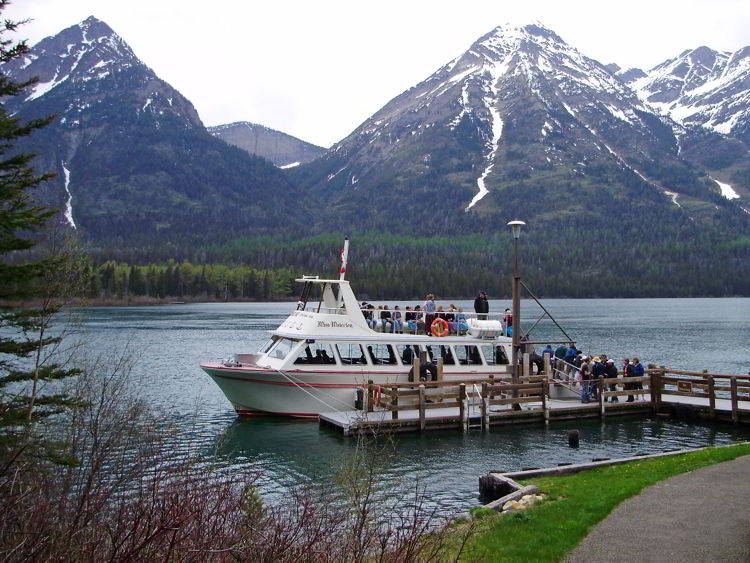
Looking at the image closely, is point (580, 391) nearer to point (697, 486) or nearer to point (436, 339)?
point (436, 339)

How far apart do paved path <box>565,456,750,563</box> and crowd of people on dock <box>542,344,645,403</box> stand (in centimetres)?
1556

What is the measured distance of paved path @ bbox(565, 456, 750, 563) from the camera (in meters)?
10.7

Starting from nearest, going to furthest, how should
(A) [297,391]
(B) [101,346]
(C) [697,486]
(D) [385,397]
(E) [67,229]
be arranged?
(C) [697,486] → (E) [67,229] → (D) [385,397] → (A) [297,391] → (B) [101,346]

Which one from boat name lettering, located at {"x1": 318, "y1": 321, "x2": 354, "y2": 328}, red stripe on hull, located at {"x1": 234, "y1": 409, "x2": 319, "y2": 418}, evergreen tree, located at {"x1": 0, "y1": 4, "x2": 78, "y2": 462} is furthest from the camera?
boat name lettering, located at {"x1": 318, "y1": 321, "x2": 354, "y2": 328}

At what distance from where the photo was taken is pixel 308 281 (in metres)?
30.2

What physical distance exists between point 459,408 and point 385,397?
309 cm

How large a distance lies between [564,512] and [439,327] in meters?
17.8

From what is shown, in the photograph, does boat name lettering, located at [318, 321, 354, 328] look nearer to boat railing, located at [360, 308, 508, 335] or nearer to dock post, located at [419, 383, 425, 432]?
boat railing, located at [360, 308, 508, 335]

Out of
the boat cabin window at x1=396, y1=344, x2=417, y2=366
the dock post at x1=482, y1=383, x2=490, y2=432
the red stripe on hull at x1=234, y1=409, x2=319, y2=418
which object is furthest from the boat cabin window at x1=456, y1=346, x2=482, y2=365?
the red stripe on hull at x1=234, y1=409, x2=319, y2=418

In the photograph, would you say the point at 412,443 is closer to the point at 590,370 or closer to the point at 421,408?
the point at 421,408

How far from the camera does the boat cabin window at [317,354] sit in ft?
96.1

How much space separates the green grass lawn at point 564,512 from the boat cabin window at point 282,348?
1434 cm

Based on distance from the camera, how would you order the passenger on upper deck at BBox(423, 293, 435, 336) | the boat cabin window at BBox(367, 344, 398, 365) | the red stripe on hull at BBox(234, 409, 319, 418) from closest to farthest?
the red stripe on hull at BBox(234, 409, 319, 418)
the boat cabin window at BBox(367, 344, 398, 365)
the passenger on upper deck at BBox(423, 293, 435, 336)

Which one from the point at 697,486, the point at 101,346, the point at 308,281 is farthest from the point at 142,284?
the point at 697,486
